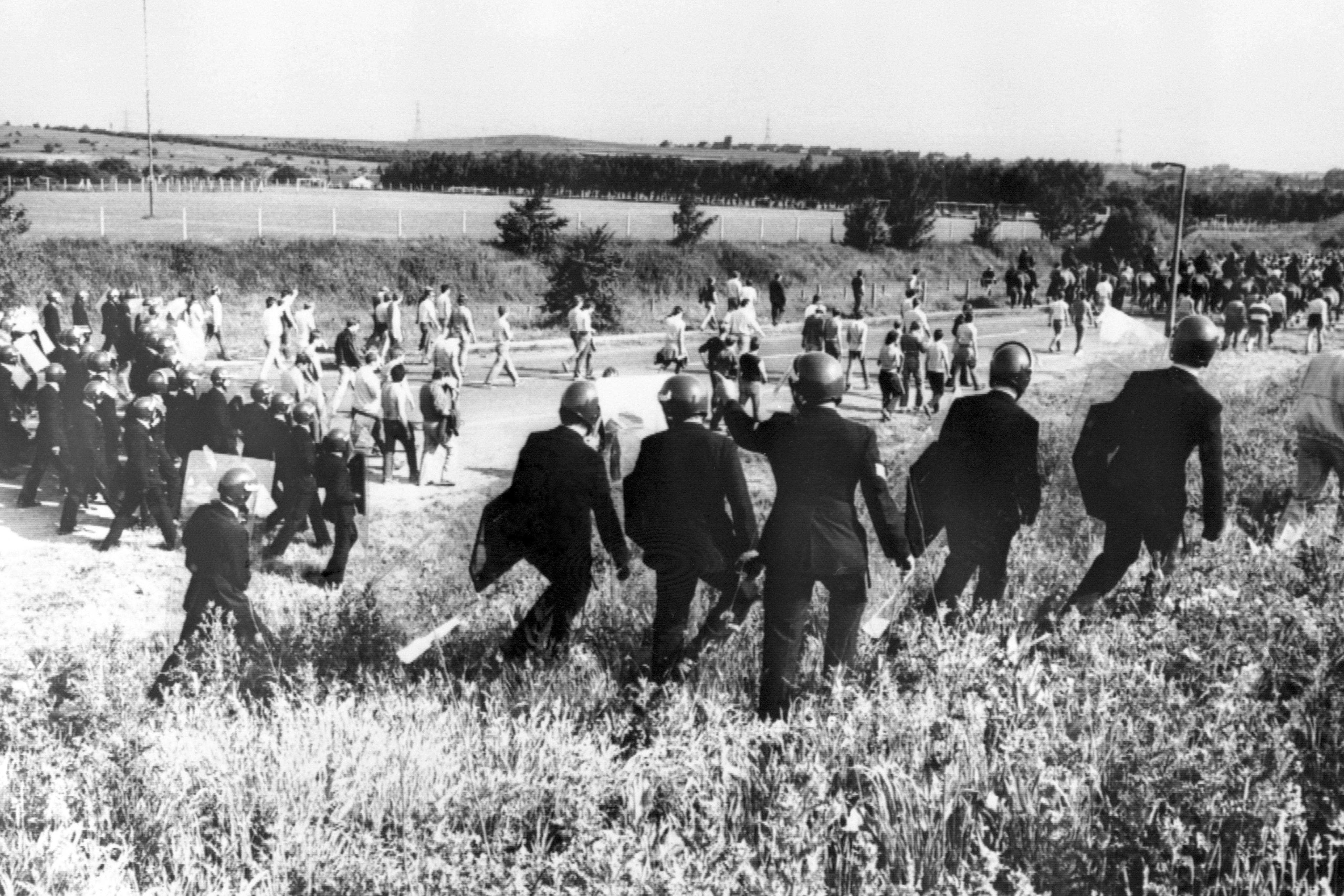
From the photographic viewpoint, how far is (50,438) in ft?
39.5

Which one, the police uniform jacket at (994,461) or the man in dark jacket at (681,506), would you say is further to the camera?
the police uniform jacket at (994,461)

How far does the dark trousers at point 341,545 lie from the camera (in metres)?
10.2

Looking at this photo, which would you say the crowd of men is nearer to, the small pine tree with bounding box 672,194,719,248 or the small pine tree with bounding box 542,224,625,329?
the small pine tree with bounding box 542,224,625,329

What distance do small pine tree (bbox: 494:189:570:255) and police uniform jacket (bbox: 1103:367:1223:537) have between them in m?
28.5

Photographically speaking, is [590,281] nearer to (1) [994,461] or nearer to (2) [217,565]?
(2) [217,565]

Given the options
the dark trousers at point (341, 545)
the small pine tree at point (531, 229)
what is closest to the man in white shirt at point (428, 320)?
the small pine tree at point (531, 229)

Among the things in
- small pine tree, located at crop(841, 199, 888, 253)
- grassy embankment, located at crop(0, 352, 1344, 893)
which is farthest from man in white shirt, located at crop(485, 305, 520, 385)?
small pine tree, located at crop(841, 199, 888, 253)

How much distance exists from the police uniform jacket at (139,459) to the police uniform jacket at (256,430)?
734mm

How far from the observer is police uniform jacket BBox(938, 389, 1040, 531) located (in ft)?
19.3

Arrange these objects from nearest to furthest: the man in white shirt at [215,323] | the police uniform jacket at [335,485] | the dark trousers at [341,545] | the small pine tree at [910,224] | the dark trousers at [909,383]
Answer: the dark trousers at [341,545] < the police uniform jacket at [335,485] < the dark trousers at [909,383] < the man in white shirt at [215,323] < the small pine tree at [910,224]

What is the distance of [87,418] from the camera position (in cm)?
1197

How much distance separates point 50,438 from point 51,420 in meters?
0.17

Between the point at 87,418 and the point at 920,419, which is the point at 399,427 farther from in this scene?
the point at 920,419

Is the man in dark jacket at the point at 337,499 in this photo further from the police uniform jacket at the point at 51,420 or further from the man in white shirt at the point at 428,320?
the man in white shirt at the point at 428,320
